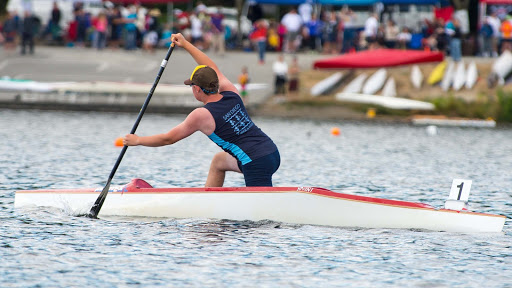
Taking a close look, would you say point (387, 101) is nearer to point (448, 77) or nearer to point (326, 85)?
point (326, 85)

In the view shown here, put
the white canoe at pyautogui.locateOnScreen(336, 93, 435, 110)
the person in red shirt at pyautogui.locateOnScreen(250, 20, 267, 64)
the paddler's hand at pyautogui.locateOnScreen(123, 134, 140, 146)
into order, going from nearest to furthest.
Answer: the paddler's hand at pyautogui.locateOnScreen(123, 134, 140, 146), the white canoe at pyautogui.locateOnScreen(336, 93, 435, 110), the person in red shirt at pyautogui.locateOnScreen(250, 20, 267, 64)

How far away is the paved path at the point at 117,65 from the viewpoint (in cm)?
3456

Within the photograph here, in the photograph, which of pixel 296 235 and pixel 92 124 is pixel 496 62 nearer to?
pixel 92 124

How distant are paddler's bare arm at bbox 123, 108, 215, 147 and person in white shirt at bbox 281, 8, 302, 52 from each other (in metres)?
26.0

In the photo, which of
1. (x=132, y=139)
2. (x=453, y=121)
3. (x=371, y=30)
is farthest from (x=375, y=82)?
(x=132, y=139)

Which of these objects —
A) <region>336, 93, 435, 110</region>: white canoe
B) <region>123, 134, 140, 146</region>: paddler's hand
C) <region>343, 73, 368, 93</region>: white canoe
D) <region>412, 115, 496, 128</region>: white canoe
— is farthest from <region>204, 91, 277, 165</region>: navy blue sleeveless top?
<region>343, 73, 368, 93</region>: white canoe

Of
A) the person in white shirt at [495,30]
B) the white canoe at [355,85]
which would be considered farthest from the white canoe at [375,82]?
the person in white shirt at [495,30]

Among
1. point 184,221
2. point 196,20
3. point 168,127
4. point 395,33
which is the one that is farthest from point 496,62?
point 184,221

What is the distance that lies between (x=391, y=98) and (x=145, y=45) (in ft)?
35.6

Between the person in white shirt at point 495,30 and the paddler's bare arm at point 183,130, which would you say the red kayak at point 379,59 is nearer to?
the person in white shirt at point 495,30

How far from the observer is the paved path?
34.6 m

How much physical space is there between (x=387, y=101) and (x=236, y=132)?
72.6 ft

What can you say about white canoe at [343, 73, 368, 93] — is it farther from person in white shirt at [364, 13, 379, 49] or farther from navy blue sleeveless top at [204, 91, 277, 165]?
navy blue sleeveless top at [204, 91, 277, 165]

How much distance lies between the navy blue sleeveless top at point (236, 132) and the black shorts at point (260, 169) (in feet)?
0.17
